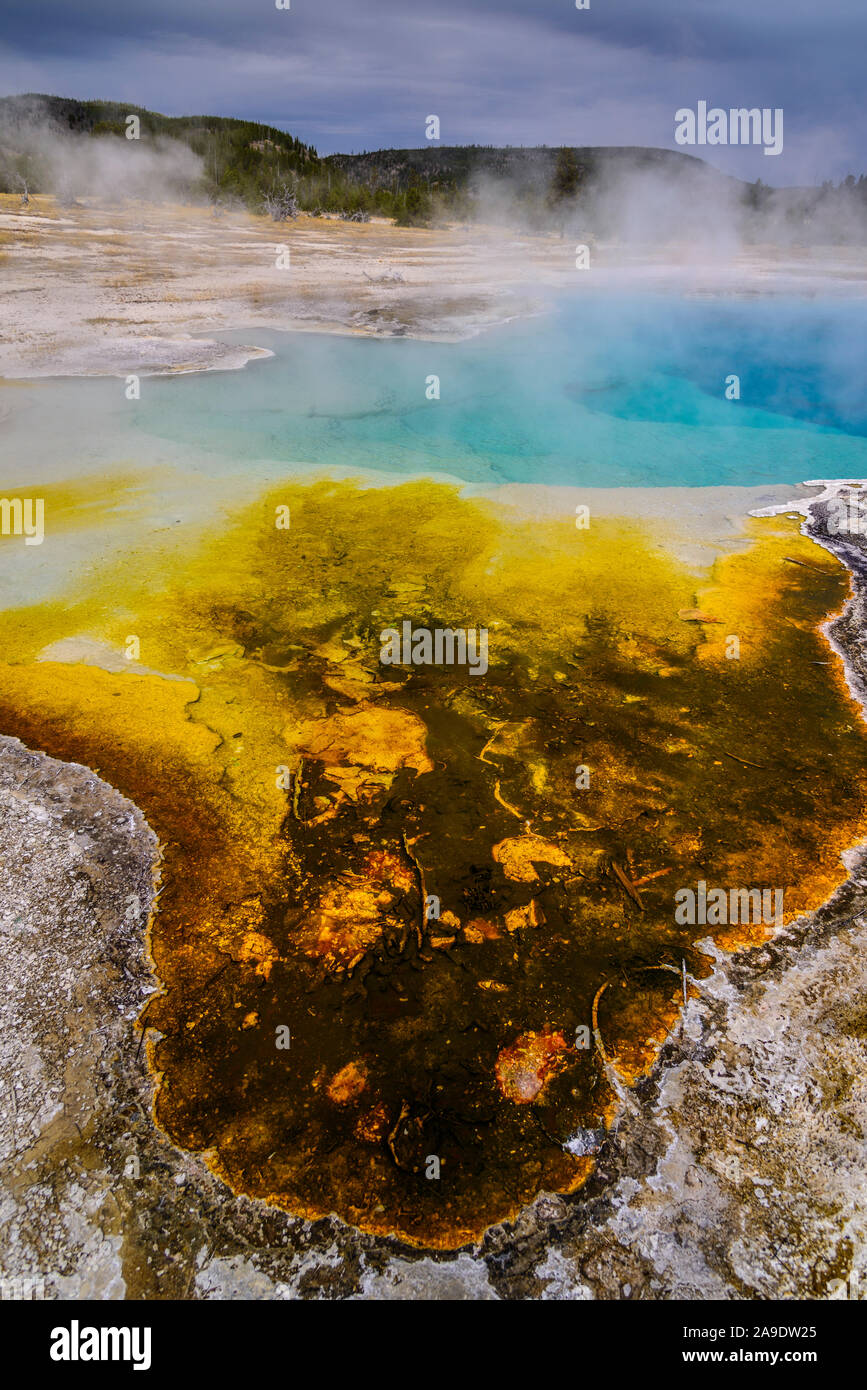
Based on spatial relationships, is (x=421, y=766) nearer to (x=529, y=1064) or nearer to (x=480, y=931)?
(x=480, y=931)

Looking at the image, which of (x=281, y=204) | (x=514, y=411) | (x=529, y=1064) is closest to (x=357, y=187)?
(x=281, y=204)

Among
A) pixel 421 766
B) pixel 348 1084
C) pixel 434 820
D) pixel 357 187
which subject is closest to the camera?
pixel 348 1084

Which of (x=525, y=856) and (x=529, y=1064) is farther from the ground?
(x=525, y=856)

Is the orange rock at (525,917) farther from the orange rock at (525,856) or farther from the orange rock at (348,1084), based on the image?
the orange rock at (348,1084)

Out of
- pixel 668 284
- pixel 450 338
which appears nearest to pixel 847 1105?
pixel 450 338

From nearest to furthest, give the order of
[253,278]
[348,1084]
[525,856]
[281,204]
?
[348,1084] < [525,856] < [253,278] < [281,204]
